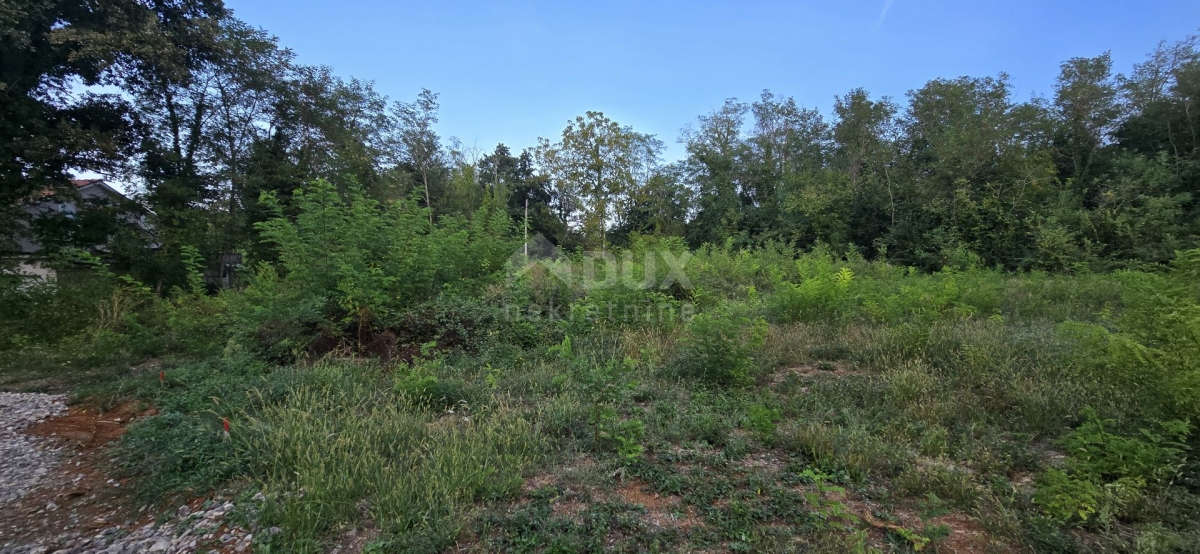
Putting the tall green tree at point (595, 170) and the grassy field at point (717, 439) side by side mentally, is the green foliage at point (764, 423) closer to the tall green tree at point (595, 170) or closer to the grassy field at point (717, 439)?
the grassy field at point (717, 439)

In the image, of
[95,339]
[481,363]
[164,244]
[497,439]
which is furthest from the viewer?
[164,244]

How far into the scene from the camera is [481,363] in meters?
5.17

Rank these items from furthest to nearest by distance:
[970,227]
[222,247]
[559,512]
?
[970,227], [222,247], [559,512]

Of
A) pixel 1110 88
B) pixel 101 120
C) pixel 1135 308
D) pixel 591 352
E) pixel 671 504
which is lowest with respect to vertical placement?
pixel 671 504

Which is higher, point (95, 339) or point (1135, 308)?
point (1135, 308)

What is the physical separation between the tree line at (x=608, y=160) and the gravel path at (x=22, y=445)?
3.17 m

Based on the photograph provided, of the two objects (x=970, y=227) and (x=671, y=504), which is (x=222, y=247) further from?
(x=970, y=227)

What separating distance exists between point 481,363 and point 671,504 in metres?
3.10

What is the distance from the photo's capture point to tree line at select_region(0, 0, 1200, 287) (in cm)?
1059

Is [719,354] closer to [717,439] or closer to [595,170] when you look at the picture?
[717,439]

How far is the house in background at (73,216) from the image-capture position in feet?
32.1

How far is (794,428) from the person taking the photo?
3.32 meters

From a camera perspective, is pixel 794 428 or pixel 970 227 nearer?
pixel 794 428

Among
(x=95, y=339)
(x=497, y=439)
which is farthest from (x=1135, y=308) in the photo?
(x=95, y=339)
